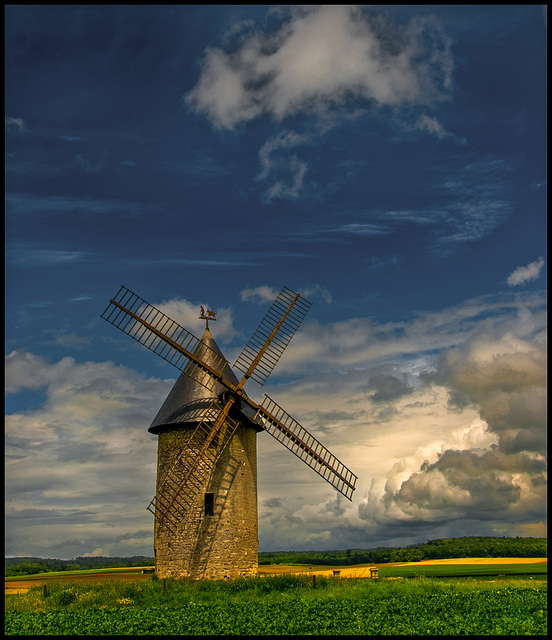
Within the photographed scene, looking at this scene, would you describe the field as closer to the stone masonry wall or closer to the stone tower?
the stone masonry wall

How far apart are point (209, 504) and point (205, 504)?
18 cm

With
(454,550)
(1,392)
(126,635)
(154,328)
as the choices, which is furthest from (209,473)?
(454,550)

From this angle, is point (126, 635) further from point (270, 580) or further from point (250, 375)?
point (250, 375)

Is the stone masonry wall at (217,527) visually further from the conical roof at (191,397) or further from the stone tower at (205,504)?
the conical roof at (191,397)

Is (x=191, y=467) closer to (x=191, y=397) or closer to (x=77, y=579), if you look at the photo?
(x=191, y=397)

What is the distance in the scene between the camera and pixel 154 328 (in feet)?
80.8

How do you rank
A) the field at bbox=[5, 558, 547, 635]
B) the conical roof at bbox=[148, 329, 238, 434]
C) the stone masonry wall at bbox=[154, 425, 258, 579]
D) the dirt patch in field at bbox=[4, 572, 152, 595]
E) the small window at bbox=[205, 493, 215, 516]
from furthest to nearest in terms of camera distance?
the dirt patch in field at bbox=[4, 572, 152, 595] < the conical roof at bbox=[148, 329, 238, 434] < the small window at bbox=[205, 493, 215, 516] < the stone masonry wall at bbox=[154, 425, 258, 579] < the field at bbox=[5, 558, 547, 635]

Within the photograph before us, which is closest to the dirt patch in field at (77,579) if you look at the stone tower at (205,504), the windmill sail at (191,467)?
the stone tower at (205,504)

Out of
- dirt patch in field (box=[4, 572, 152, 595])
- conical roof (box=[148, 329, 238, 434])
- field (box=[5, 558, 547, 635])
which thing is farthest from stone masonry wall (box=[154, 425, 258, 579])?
dirt patch in field (box=[4, 572, 152, 595])

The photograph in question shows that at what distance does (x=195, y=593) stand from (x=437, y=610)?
8.61 meters

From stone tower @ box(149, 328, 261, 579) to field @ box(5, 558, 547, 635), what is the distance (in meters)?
1.10

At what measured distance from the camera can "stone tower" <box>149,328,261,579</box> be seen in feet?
74.1

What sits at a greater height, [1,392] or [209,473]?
[1,392]

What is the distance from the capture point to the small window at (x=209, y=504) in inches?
904
